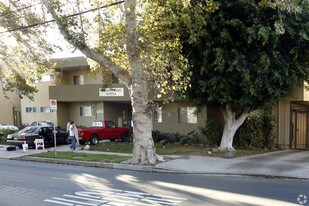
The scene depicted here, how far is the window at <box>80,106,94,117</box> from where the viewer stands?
2938cm

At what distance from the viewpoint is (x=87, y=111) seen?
1173 inches

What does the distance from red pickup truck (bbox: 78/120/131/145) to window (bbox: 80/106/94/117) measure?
→ 601 centimetres

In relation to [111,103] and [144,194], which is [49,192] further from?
[111,103]

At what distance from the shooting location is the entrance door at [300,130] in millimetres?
20719

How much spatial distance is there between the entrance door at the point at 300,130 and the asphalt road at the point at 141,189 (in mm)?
→ 10617

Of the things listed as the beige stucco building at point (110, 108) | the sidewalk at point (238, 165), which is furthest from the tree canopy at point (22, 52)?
the sidewalk at point (238, 165)

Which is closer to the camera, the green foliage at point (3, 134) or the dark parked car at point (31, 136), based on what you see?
the dark parked car at point (31, 136)

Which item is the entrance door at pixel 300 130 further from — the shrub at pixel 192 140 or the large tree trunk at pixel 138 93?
the large tree trunk at pixel 138 93

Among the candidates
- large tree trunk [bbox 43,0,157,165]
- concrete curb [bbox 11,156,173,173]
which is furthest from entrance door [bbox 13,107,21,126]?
large tree trunk [bbox 43,0,157,165]

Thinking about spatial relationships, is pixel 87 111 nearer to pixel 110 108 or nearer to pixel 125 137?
pixel 110 108

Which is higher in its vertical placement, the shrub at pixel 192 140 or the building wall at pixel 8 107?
the building wall at pixel 8 107

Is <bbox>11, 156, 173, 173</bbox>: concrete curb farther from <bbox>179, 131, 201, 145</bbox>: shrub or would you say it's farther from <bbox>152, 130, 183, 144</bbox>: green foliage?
<bbox>179, 131, 201, 145</bbox>: shrub

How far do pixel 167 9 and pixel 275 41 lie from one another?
488cm

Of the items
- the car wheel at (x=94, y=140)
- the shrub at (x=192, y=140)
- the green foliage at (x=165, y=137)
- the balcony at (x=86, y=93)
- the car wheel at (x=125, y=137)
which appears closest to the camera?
the shrub at (x=192, y=140)
